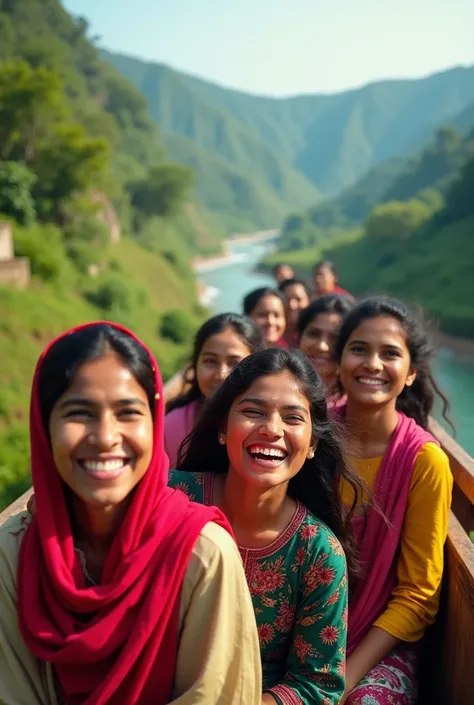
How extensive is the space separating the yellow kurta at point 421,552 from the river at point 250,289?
2.69 metres

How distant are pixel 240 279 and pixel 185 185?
593 inches

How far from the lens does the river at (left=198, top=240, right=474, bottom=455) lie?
61.7ft

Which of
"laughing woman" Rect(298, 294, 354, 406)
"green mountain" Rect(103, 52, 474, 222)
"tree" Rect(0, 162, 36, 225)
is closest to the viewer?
"laughing woman" Rect(298, 294, 354, 406)

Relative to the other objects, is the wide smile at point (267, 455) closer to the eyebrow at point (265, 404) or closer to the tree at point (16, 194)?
the eyebrow at point (265, 404)

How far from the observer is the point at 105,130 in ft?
120

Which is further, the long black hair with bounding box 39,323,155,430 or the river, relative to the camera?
the river

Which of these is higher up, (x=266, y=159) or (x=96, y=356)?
(x=266, y=159)

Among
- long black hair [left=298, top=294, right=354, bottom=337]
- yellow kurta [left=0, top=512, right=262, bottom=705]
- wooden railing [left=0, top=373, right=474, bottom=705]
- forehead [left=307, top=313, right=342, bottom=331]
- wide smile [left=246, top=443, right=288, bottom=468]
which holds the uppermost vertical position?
long black hair [left=298, top=294, right=354, bottom=337]

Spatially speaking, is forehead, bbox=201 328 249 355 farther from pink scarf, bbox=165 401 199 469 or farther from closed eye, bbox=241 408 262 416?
closed eye, bbox=241 408 262 416

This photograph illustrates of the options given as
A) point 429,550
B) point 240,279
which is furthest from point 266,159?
point 429,550

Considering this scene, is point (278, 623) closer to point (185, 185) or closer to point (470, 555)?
point (470, 555)

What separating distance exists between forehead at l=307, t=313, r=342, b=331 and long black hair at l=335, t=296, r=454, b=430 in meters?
0.75

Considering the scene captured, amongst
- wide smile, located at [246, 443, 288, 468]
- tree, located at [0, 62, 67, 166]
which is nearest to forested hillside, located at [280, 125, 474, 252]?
tree, located at [0, 62, 67, 166]

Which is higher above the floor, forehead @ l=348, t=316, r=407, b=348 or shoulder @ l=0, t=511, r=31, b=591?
forehead @ l=348, t=316, r=407, b=348
